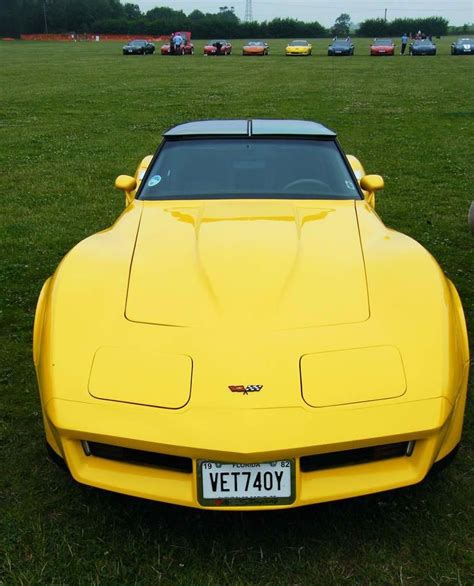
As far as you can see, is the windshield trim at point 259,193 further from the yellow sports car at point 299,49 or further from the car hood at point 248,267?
the yellow sports car at point 299,49

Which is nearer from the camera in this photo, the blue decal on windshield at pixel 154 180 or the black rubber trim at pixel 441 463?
the black rubber trim at pixel 441 463

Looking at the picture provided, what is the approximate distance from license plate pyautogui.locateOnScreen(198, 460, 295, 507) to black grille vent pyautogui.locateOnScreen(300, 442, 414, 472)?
9cm

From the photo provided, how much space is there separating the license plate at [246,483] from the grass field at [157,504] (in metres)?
0.28

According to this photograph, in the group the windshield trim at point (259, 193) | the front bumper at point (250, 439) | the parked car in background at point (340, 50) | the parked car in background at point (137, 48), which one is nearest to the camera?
the front bumper at point (250, 439)

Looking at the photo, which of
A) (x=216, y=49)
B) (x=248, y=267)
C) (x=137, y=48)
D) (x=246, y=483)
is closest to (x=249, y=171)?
(x=248, y=267)

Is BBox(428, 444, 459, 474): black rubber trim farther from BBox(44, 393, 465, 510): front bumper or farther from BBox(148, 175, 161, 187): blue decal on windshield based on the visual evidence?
BBox(148, 175, 161, 187): blue decal on windshield

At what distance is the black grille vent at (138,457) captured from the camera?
84.5 inches

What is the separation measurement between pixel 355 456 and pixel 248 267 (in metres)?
0.97

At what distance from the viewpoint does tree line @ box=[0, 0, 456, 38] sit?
80562mm

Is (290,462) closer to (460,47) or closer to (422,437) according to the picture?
(422,437)

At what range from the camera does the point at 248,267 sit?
9.10 ft

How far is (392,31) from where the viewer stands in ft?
275

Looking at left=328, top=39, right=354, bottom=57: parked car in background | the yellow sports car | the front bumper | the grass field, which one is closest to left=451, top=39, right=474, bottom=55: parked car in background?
left=328, top=39, right=354, bottom=57: parked car in background

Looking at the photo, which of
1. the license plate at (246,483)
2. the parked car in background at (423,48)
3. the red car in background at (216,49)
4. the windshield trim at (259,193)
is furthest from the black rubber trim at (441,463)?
Result: the red car in background at (216,49)
